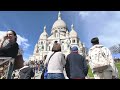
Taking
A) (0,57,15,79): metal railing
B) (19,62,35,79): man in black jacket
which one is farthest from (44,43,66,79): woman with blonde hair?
(0,57,15,79): metal railing

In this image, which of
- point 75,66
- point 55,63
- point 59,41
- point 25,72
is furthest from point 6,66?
point 59,41

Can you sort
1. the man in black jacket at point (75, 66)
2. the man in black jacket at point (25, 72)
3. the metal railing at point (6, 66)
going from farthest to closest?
the man in black jacket at point (25, 72), the man in black jacket at point (75, 66), the metal railing at point (6, 66)

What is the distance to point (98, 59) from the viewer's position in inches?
215

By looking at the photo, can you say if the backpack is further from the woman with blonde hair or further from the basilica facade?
the woman with blonde hair

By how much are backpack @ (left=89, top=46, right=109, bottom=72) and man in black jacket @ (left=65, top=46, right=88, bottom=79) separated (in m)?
0.19

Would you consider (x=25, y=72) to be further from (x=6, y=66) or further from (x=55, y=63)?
(x=6, y=66)

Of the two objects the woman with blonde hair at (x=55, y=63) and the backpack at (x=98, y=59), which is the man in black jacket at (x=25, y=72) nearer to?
the woman with blonde hair at (x=55, y=63)

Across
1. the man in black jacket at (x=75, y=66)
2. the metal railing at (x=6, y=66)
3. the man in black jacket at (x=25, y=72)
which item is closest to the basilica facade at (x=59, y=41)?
the man in black jacket at (x=25, y=72)

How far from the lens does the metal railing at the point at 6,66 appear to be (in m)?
4.46

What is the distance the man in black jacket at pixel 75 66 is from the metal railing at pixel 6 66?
1235 millimetres

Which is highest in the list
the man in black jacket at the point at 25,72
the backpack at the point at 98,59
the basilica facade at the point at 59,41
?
the basilica facade at the point at 59,41
